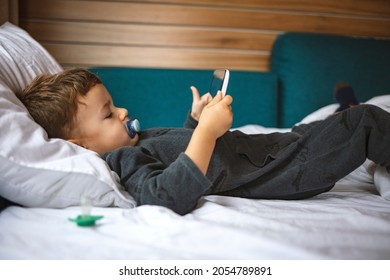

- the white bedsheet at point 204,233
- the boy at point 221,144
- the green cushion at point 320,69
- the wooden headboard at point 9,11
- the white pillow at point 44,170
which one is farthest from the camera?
the green cushion at point 320,69

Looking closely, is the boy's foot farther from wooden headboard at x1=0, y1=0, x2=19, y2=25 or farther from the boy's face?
wooden headboard at x1=0, y1=0, x2=19, y2=25

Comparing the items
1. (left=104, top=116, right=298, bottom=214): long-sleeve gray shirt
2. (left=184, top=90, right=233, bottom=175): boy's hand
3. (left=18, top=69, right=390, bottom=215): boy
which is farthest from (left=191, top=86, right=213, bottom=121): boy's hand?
(left=184, top=90, right=233, bottom=175): boy's hand

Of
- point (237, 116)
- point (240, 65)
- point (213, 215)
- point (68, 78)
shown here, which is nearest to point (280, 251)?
point (213, 215)

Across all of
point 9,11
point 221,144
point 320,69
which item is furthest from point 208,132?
point 320,69

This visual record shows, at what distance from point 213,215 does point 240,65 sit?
1437 millimetres

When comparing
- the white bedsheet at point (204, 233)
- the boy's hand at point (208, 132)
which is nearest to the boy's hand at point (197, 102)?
the boy's hand at point (208, 132)

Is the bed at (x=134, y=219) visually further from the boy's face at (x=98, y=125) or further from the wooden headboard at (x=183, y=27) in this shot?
the wooden headboard at (x=183, y=27)

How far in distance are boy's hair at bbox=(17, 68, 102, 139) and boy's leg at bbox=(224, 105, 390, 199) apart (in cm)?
43

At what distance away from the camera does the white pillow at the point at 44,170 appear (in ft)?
2.71

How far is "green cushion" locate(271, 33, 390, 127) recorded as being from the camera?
2053mm

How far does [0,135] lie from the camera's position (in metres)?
0.83

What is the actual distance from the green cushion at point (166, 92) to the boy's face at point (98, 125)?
0.81 metres

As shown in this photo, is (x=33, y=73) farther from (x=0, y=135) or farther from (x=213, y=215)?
(x=213, y=215)
